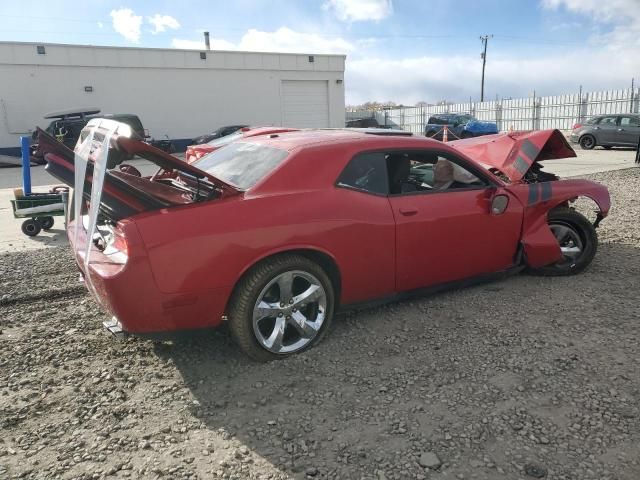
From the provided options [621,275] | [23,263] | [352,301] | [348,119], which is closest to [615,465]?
[352,301]

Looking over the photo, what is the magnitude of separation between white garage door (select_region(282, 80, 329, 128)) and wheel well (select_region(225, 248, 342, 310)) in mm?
24949

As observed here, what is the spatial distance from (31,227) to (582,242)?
23.7 ft

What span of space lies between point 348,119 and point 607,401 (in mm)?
38289

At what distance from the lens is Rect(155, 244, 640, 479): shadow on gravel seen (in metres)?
2.50

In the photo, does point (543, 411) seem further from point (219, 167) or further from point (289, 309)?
point (219, 167)

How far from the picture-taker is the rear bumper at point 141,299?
286cm

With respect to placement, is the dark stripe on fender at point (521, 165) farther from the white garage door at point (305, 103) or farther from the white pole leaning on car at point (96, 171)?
the white garage door at point (305, 103)

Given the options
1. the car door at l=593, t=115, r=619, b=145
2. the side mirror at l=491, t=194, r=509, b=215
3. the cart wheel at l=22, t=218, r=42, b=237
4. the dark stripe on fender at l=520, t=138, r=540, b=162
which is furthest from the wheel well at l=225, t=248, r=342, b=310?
the car door at l=593, t=115, r=619, b=145

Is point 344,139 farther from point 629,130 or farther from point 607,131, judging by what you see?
point 607,131

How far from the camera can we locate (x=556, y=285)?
4.73 m

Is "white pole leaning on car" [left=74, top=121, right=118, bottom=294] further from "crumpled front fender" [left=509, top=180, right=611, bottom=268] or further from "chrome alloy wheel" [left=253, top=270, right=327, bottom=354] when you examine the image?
"crumpled front fender" [left=509, top=180, right=611, bottom=268]

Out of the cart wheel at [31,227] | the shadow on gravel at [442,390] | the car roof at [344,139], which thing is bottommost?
the shadow on gravel at [442,390]

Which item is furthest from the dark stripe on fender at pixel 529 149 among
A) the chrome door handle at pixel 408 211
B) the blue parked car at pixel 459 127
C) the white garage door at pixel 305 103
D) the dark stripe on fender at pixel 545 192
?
the white garage door at pixel 305 103

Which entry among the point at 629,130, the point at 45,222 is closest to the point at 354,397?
the point at 45,222
